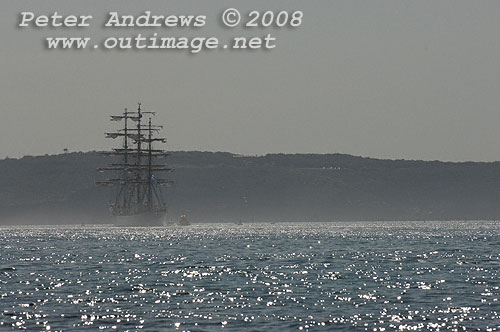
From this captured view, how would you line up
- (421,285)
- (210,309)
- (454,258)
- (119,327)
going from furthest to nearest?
(454,258) < (421,285) < (210,309) < (119,327)

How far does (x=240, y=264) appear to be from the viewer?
83125 mm

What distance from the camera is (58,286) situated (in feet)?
201

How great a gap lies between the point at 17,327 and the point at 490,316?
18510mm

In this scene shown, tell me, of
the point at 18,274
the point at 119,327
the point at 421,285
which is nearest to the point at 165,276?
the point at 18,274

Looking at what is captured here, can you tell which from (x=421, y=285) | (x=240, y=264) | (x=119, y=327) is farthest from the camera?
(x=240, y=264)

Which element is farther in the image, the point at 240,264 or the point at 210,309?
the point at 240,264

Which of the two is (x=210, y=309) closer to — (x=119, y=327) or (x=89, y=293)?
(x=119, y=327)

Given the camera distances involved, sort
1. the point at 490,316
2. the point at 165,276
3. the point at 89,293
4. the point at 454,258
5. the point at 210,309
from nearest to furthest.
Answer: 1. the point at 490,316
2. the point at 210,309
3. the point at 89,293
4. the point at 165,276
5. the point at 454,258

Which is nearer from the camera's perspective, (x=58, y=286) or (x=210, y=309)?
(x=210, y=309)

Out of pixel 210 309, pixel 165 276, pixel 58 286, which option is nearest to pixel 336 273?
pixel 165 276

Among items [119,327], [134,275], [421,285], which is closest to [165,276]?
[134,275]

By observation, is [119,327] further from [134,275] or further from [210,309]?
[134,275]

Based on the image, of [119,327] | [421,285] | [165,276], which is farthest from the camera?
[165,276]

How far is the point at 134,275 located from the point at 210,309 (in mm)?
22770
